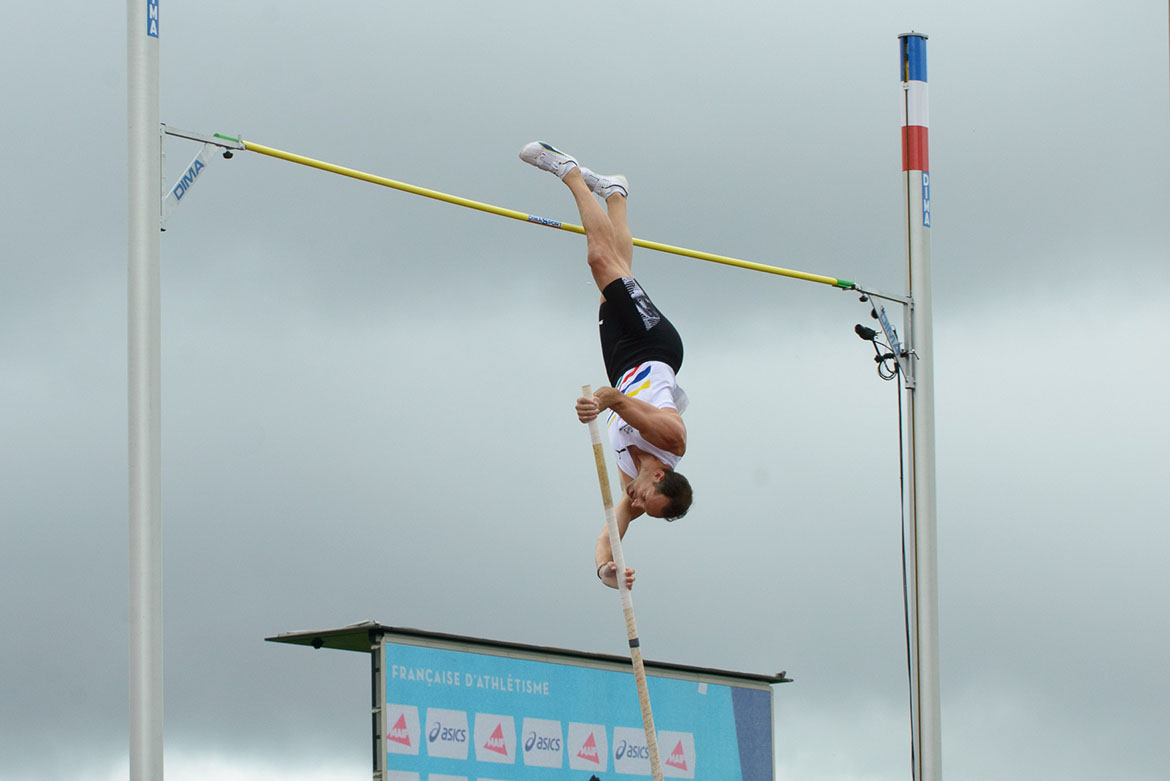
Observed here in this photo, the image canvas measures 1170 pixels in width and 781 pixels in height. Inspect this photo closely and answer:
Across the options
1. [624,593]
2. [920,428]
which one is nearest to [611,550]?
[624,593]

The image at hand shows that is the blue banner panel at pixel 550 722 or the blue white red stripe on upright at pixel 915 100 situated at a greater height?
the blue white red stripe on upright at pixel 915 100

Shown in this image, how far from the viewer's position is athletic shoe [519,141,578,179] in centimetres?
1412

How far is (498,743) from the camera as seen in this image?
15.2 m

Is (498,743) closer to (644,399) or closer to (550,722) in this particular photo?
(550,722)

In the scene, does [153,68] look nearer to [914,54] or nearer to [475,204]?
[475,204]

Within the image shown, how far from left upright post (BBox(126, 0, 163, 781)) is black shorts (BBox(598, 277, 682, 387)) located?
293cm

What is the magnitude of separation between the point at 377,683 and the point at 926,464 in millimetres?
4373

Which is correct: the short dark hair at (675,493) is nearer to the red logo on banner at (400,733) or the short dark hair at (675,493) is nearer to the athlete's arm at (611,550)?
the athlete's arm at (611,550)

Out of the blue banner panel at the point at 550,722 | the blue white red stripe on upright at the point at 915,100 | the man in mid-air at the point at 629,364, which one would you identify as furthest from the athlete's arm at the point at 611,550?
the blue white red stripe on upright at the point at 915,100

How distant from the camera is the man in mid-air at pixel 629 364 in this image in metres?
13.3

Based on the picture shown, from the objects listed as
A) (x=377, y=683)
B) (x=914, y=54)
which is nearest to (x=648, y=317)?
(x=377, y=683)

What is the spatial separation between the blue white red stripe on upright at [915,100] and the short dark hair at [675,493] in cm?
418

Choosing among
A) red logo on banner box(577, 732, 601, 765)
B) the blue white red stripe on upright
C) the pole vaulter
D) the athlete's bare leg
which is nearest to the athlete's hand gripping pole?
the pole vaulter

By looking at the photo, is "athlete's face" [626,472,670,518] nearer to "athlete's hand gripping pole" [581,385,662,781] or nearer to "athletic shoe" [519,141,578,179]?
"athlete's hand gripping pole" [581,385,662,781]
